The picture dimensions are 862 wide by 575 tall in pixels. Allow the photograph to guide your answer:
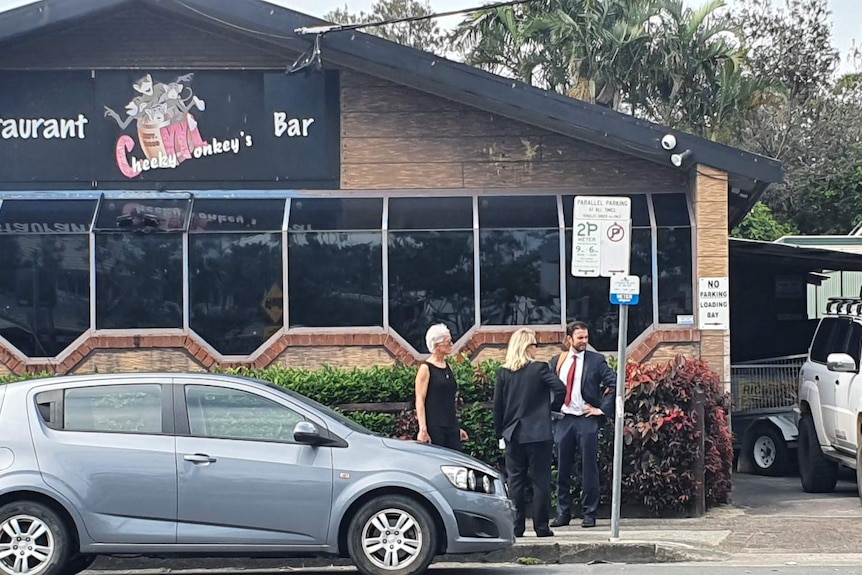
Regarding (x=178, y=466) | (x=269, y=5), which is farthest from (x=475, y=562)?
(x=269, y=5)

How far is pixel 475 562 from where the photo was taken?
9.66 m

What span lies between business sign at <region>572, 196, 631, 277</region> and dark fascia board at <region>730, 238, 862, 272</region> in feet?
23.2

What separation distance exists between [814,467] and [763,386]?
248 cm

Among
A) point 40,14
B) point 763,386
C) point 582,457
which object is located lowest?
point 582,457

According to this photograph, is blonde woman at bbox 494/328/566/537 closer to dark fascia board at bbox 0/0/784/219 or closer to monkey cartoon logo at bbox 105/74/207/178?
dark fascia board at bbox 0/0/784/219

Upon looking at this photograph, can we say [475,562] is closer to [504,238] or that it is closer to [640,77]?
[504,238]

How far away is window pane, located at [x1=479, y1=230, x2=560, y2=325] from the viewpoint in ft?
43.3

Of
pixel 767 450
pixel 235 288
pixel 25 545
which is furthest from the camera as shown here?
pixel 767 450

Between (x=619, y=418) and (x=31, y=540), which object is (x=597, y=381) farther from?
(x=31, y=540)

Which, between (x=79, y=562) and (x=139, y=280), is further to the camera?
(x=139, y=280)

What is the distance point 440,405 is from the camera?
32.4ft

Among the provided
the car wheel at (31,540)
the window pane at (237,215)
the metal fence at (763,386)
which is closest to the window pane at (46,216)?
the window pane at (237,215)

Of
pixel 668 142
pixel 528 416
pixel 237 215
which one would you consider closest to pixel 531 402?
pixel 528 416

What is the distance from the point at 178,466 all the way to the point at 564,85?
23217mm
